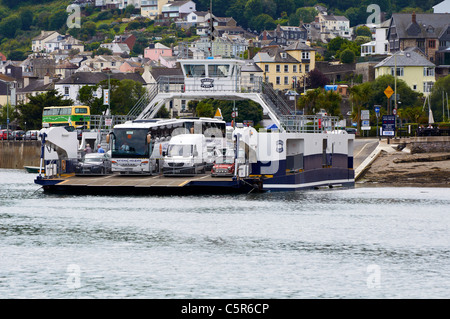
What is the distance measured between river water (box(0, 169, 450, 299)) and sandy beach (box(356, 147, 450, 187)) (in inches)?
532

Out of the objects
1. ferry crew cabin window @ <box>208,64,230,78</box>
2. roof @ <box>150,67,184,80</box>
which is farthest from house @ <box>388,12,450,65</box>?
ferry crew cabin window @ <box>208,64,230,78</box>

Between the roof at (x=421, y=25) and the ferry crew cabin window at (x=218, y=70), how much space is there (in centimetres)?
14179

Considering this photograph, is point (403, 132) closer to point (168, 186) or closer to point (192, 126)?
point (192, 126)

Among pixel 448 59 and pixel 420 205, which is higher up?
pixel 448 59

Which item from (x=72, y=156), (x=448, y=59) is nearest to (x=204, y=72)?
(x=72, y=156)

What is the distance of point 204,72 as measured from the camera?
5828 cm

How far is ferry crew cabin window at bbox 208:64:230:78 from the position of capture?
191 ft

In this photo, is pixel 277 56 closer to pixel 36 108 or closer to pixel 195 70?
pixel 36 108

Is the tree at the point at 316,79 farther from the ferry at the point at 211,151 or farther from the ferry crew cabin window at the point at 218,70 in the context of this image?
the ferry crew cabin window at the point at 218,70

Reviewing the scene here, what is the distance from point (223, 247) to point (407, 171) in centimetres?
3615

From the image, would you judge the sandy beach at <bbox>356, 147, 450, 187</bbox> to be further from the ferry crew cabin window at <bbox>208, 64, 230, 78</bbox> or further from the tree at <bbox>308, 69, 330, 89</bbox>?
the tree at <bbox>308, 69, 330, 89</bbox>

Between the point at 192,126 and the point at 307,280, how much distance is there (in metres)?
31.7
